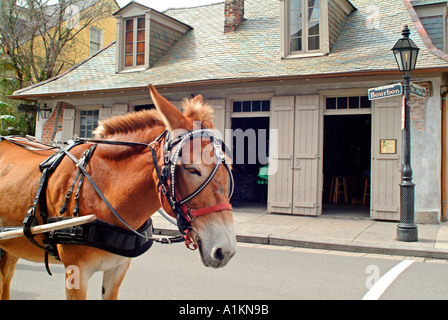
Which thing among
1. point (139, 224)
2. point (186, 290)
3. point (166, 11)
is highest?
point (166, 11)

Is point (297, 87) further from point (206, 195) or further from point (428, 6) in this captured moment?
point (206, 195)

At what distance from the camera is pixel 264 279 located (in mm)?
5402

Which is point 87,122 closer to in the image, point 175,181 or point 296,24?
point 296,24

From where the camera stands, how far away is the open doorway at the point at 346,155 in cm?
1445

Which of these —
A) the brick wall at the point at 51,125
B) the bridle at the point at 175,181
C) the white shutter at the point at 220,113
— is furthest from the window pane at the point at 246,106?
the bridle at the point at 175,181

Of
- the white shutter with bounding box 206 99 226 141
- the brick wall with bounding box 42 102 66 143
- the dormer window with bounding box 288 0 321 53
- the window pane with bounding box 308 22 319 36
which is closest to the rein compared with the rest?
the white shutter with bounding box 206 99 226 141

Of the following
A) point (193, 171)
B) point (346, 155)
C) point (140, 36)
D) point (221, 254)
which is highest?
point (140, 36)

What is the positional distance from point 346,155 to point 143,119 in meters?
13.2

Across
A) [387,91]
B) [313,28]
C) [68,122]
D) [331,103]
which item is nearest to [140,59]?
[68,122]

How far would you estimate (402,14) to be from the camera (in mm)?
11695

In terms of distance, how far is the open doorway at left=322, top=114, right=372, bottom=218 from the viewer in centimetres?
1445

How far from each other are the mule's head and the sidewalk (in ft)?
19.9
